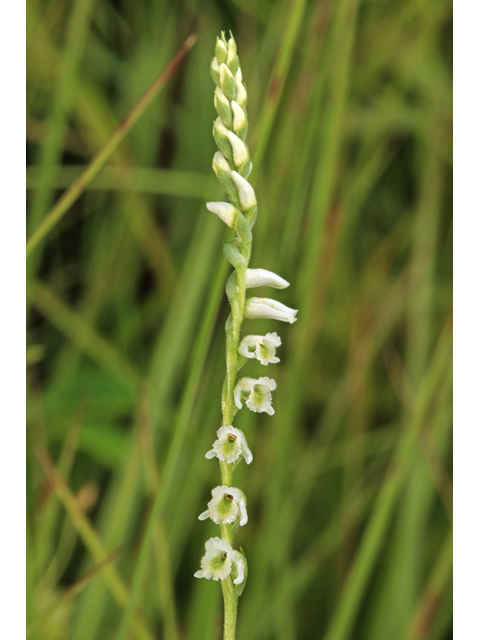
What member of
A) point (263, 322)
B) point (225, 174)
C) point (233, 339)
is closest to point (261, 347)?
point (233, 339)

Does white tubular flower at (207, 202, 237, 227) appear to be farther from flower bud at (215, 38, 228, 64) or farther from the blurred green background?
the blurred green background

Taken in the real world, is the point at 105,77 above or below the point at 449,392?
above

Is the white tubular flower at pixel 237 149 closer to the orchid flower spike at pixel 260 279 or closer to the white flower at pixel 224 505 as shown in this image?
the orchid flower spike at pixel 260 279

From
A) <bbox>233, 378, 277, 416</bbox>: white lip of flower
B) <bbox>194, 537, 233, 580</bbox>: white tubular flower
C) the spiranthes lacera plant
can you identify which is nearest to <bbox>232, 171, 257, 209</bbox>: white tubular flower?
the spiranthes lacera plant

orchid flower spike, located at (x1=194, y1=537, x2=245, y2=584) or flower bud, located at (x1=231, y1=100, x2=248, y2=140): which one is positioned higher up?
flower bud, located at (x1=231, y1=100, x2=248, y2=140)

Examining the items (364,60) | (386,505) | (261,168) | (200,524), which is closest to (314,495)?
(200,524)

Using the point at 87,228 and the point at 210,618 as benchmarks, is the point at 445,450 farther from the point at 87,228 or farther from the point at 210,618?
the point at 87,228

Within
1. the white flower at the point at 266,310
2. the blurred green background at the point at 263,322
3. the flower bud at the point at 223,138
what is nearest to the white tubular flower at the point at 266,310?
the white flower at the point at 266,310
